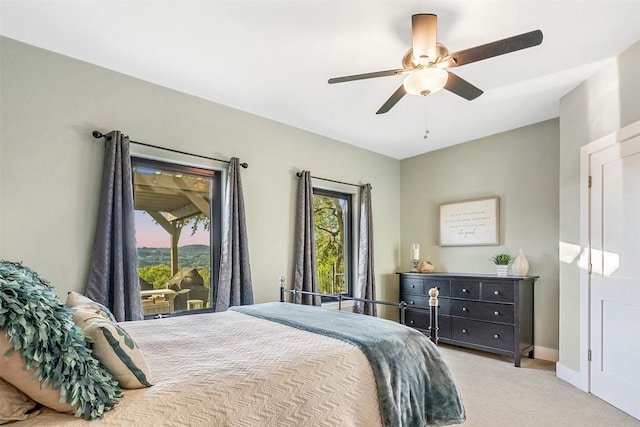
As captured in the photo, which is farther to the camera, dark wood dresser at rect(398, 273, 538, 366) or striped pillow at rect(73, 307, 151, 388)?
dark wood dresser at rect(398, 273, 538, 366)

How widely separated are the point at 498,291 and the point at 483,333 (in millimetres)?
497

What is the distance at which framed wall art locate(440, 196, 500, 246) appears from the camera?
4.47 metres

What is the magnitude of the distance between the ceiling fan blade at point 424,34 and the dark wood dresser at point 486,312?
233cm

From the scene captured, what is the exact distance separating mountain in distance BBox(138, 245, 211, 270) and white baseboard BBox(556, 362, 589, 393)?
134 inches

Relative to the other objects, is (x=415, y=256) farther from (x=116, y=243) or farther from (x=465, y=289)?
(x=116, y=243)

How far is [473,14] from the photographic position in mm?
2201

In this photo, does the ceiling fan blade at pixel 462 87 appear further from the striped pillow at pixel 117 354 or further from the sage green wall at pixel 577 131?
the striped pillow at pixel 117 354

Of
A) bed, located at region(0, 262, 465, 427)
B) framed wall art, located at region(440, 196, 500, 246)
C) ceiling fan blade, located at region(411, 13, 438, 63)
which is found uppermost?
ceiling fan blade, located at region(411, 13, 438, 63)

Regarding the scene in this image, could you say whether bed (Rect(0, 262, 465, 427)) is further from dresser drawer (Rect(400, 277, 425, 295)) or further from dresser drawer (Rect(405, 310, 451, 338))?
Answer: dresser drawer (Rect(400, 277, 425, 295))

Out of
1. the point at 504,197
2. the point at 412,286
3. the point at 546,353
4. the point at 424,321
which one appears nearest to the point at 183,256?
the point at 412,286

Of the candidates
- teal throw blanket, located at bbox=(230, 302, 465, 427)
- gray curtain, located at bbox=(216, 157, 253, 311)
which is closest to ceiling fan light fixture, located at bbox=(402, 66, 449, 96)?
teal throw blanket, located at bbox=(230, 302, 465, 427)

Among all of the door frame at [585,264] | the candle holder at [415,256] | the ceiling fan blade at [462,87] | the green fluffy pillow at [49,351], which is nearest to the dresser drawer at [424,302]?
the candle holder at [415,256]

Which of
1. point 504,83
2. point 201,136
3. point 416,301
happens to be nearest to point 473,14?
point 504,83

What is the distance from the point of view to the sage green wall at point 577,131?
2.75 meters
